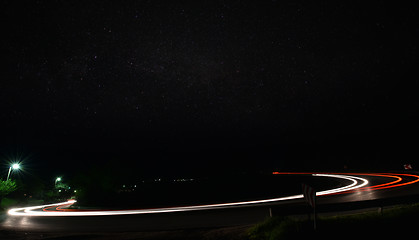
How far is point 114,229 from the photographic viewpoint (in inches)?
535

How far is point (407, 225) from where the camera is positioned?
8.42 m

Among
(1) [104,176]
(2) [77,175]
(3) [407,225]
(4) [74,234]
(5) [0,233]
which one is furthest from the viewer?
(1) [104,176]

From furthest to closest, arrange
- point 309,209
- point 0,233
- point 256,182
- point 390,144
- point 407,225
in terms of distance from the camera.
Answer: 1. point 390,144
2. point 256,182
3. point 0,233
4. point 309,209
5. point 407,225

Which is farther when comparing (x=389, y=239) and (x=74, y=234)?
(x=74, y=234)

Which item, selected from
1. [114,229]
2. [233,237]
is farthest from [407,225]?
[114,229]

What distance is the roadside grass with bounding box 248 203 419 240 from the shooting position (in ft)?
25.6

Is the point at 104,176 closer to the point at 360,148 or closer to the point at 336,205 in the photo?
the point at 336,205

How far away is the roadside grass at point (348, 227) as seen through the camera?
7.80 metres

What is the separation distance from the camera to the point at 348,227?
27.0ft

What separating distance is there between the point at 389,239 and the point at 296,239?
2.66 metres

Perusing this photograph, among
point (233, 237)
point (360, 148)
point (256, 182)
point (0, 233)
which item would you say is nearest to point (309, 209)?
point (233, 237)

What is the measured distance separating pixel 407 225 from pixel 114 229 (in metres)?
12.6

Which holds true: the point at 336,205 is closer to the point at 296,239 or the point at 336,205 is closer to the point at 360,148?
the point at 296,239

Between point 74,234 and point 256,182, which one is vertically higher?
point 74,234
